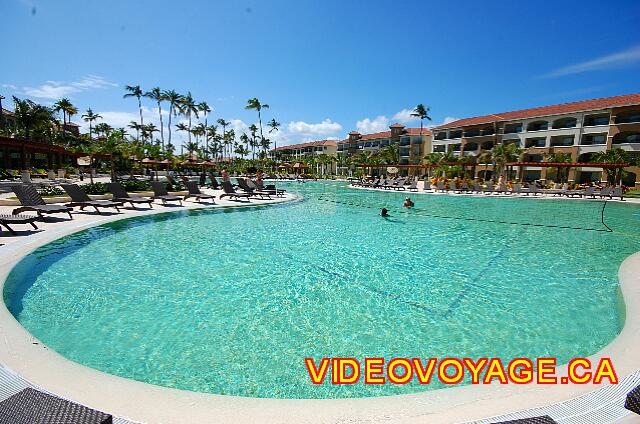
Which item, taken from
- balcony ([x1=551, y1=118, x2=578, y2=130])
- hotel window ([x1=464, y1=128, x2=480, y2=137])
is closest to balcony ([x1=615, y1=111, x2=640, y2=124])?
balcony ([x1=551, y1=118, x2=578, y2=130])

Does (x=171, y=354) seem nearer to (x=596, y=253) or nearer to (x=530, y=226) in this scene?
(x=596, y=253)

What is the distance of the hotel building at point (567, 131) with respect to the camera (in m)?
40.2

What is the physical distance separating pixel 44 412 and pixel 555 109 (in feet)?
201

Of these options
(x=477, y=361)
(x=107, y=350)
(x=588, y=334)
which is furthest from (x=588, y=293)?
(x=107, y=350)

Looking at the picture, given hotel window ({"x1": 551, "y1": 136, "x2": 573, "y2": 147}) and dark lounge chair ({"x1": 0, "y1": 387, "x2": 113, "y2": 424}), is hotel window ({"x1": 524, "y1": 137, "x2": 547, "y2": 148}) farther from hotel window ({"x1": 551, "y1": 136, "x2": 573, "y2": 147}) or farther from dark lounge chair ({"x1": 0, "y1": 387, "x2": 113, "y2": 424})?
dark lounge chair ({"x1": 0, "y1": 387, "x2": 113, "y2": 424})

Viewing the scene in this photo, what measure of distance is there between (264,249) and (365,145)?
8397cm

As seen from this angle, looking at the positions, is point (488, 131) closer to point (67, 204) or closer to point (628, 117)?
point (628, 117)

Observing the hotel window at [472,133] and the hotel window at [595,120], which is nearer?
the hotel window at [595,120]

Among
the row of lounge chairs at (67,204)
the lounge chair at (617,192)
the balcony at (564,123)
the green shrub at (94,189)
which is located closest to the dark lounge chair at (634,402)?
the row of lounge chairs at (67,204)

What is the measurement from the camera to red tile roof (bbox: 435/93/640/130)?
41.1 metres

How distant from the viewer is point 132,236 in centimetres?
1022

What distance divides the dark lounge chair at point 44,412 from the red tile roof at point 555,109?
54702mm

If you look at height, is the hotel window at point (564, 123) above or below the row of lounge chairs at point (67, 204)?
above

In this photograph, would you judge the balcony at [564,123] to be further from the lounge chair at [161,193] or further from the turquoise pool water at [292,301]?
the lounge chair at [161,193]
